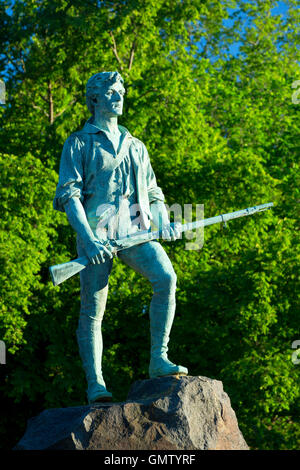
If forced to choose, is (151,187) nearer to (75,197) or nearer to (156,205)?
(156,205)

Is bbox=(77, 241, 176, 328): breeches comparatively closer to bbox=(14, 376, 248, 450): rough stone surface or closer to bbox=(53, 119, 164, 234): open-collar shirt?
bbox=(53, 119, 164, 234): open-collar shirt

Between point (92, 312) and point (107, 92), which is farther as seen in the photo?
point (107, 92)

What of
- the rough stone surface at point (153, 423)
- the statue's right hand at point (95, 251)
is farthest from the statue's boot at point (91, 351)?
the statue's right hand at point (95, 251)

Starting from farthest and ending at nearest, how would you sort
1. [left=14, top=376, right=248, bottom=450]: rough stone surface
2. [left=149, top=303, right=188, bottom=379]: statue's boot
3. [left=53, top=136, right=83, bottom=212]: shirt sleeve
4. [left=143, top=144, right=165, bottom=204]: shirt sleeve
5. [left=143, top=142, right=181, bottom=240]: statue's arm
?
[left=143, top=144, right=165, bottom=204]: shirt sleeve → [left=143, top=142, right=181, bottom=240]: statue's arm → [left=53, top=136, right=83, bottom=212]: shirt sleeve → [left=149, top=303, right=188, bottom=379]: statue's boot → [left=14, top=376, right=248, bottom=450]: rough stone surface

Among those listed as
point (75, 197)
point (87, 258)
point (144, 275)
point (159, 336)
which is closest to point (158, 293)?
point (144, 275)

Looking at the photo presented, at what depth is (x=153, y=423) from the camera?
613cm

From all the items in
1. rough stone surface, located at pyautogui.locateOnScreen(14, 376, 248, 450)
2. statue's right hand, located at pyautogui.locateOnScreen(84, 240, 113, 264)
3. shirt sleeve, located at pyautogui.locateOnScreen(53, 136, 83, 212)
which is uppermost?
shirt sleeve, located at pyautogui.locateOnScreen(53, 136, 83, 212)

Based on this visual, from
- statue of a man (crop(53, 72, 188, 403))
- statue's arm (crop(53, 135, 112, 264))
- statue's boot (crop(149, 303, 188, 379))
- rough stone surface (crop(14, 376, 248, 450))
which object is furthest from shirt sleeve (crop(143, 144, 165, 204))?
rough stone surface (crop(14, 376, 248, 450))

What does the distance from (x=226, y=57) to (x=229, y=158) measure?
7.57 m

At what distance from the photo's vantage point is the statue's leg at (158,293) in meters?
6.69

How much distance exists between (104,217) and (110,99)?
1005mm

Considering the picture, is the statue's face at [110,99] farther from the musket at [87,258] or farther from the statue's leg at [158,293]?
the statue's leg at [158,293]

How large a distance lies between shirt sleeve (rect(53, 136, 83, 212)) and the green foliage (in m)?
6.57

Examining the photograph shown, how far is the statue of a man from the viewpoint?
671cm
